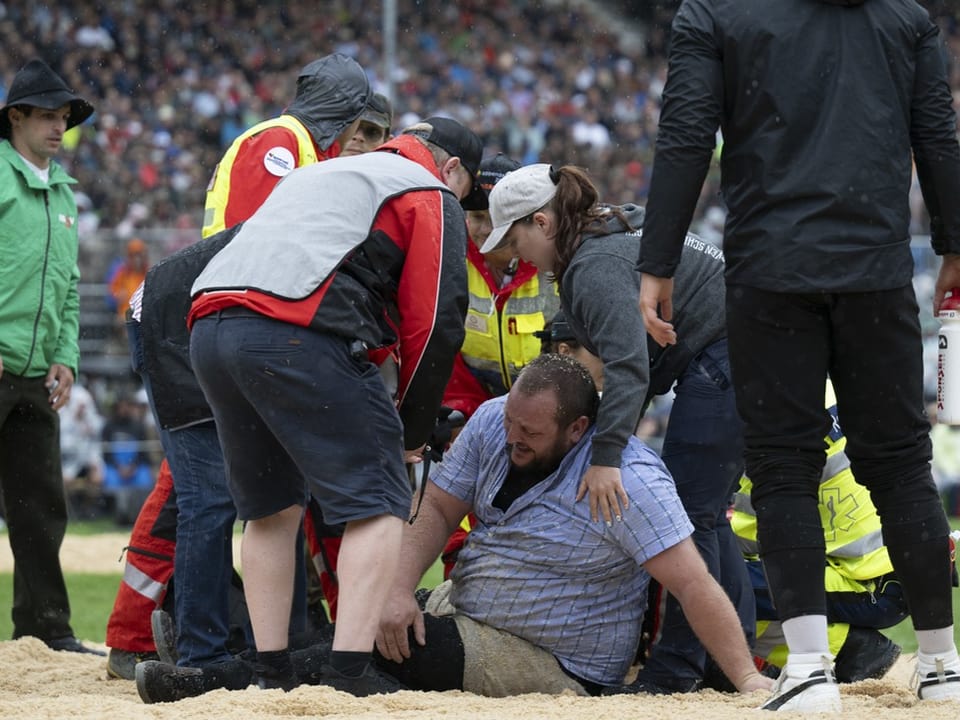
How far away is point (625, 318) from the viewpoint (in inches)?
171

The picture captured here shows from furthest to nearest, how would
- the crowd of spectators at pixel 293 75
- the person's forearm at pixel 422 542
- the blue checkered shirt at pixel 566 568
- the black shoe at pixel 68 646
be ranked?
1. the crowd of spectators at pixel 293 75
2. the black shoe at pixel 68 646
3. the person's forearm at pixel 422 542
4. the blue checkered shirt at pixel 566 568

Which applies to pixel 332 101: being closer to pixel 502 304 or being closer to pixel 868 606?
pixel 502 304

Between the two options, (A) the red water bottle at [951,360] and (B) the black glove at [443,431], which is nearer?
(A) the red water bottle at [951,360]

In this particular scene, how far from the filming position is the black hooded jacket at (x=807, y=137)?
3674 mm

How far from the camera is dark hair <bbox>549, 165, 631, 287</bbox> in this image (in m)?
4.66

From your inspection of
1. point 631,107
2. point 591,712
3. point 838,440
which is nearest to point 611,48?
point 631,107

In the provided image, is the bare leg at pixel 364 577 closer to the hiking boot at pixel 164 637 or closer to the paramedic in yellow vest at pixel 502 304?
the hiking boot at pixel 164 637

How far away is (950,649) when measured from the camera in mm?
3840

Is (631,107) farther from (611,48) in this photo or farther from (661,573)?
(661,573)

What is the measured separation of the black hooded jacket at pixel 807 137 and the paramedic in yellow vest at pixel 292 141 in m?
2.23

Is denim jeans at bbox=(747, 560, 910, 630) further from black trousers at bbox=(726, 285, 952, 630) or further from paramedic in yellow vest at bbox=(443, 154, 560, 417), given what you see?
paramedic in yellow vest at bbox=(443, 154, 560, 417)

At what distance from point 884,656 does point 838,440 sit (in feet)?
2.54

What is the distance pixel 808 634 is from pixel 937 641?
0.37 meters

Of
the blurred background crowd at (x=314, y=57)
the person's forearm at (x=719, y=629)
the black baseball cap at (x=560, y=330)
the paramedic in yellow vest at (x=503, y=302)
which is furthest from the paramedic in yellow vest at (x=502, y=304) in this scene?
the blurred background crowd at (x=314, y=57)
